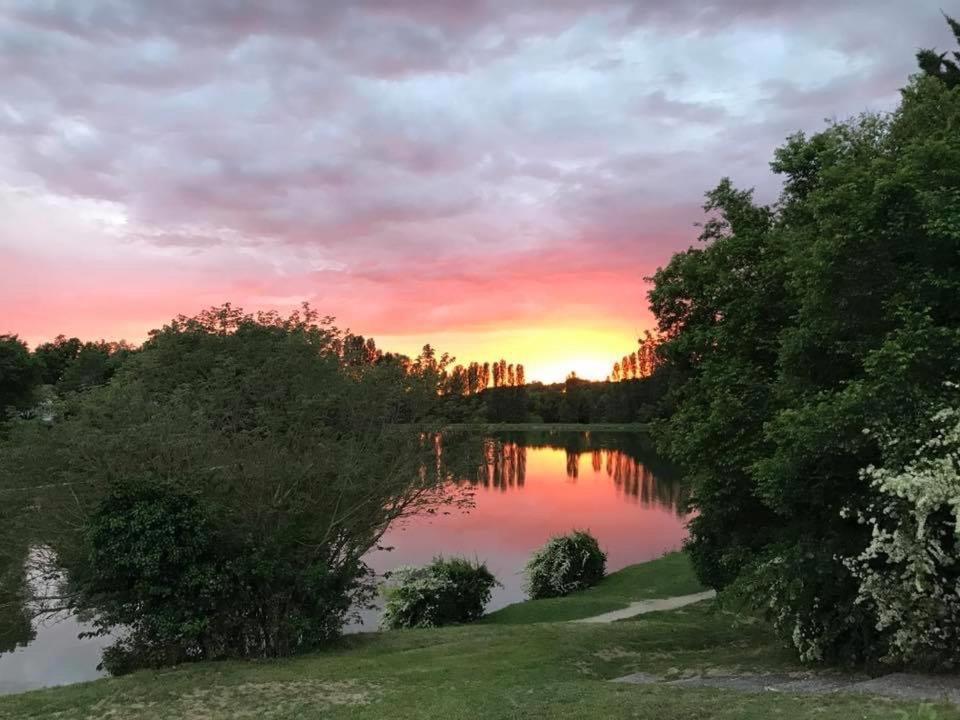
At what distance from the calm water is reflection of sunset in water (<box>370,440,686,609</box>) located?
2.2 inches

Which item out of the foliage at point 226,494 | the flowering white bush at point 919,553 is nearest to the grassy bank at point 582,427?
the foliage at point 226,494

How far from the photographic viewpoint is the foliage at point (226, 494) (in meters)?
15.2

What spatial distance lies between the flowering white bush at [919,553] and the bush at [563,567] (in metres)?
20.6

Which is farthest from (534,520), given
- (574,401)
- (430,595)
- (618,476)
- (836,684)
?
(574,401)

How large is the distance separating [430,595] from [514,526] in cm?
2067

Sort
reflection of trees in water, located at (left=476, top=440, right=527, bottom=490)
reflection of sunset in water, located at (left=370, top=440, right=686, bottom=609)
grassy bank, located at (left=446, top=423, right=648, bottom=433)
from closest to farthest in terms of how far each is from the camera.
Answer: reflection of trees in water, located at (left=476, top=440, right=527, bottom=490), reflection of sunset in water, located at (left=370, top=440, right=686, bottom=609), grassy bank, located at (left=446, top=423, right=648, bottom=433)

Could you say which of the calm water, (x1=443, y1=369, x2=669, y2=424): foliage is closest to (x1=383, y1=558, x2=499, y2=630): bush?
the calm water

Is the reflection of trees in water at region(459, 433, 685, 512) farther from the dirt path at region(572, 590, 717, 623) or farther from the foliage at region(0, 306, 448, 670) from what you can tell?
the foliage at region(0, 306, 448, 670)

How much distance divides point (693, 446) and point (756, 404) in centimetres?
140

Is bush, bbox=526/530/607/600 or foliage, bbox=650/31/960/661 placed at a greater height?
foliage, bbox=650/31/960/661

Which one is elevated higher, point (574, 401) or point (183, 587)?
point (574, 401)

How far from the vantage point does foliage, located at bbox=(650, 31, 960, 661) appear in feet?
32.6

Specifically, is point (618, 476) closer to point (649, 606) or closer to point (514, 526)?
point (514, 526)

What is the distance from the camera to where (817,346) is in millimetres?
12078
